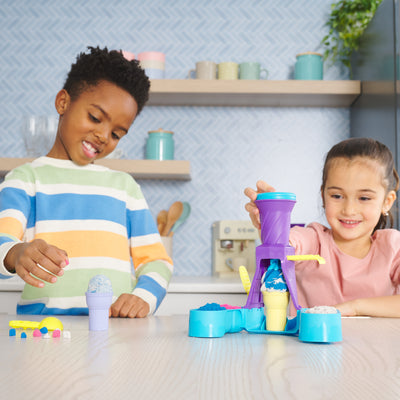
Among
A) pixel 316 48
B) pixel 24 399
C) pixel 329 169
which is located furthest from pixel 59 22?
pixel 24 399

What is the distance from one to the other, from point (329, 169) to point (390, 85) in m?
0.84

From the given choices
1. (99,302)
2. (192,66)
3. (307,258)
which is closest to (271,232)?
(307,258)

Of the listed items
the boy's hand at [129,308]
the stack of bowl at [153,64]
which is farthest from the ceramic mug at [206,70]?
the boy's hand at [129,308]

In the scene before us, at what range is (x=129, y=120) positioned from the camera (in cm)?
123

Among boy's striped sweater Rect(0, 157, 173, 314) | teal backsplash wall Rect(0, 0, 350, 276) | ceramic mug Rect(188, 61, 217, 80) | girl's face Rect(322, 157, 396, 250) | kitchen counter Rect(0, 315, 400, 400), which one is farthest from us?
teal backsplash wall Rect(0, 0, 350, 276)

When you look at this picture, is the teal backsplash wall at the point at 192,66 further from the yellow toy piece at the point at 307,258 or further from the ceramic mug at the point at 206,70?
the yellow toy piece at the point at 307,258

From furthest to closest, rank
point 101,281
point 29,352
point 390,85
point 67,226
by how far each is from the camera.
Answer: point 390,85
point 67,226
point 101,281
point 29,352

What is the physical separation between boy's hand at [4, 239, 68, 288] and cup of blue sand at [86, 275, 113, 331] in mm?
53

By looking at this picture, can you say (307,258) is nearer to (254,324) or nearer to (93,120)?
(254,324)

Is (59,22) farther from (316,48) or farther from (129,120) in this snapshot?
(129,120)

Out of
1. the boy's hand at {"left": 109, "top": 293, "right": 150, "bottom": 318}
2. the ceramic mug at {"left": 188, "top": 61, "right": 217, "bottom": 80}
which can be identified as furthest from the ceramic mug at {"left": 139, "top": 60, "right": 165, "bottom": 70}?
the boy's hand at {"left": 109, "top": 293, "right": 150, "bottom": 318}

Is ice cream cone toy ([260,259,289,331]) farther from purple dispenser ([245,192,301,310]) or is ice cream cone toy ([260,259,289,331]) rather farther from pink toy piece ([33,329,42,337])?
pink toy piece ([33,329,42,337])

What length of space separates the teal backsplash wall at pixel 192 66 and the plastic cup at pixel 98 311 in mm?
1794

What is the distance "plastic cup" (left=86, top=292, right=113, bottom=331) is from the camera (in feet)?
2.40
